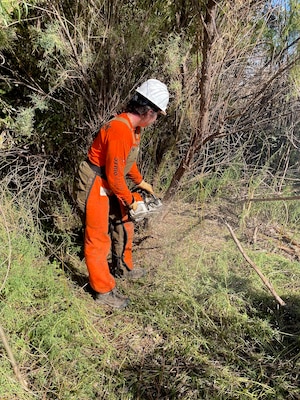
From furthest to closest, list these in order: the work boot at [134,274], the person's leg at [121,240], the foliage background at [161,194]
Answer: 1. the work boot at [134,274]
2. the person's leg at [121,240]
3. the foliage background at [161,194]

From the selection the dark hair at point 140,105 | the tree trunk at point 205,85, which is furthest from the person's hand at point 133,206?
the tree trunk at point 205,85

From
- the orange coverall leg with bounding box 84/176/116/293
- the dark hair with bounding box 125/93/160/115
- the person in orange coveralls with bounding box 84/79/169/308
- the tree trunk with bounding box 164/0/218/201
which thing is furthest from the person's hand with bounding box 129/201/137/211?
the tree trunk with bounding box 164/0/218/201

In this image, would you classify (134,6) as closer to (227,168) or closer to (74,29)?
(74,29)

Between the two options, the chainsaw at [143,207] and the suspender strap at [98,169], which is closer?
the suspender strap at [98,169]

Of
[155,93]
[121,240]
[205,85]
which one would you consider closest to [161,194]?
[121,240]

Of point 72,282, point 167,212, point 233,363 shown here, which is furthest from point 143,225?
point 233,363

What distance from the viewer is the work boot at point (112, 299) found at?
3008 millimetres

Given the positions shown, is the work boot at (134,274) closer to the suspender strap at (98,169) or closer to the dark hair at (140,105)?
the suspender strap at (98,169)

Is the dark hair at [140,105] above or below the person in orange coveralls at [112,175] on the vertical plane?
above

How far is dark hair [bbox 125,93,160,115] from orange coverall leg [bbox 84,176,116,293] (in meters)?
0.59

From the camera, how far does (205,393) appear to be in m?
2.24

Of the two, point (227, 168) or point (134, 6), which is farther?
point (227, 168)

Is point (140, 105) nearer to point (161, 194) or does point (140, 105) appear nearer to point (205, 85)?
point (205, 85)

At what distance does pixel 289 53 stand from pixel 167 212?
1.99m
